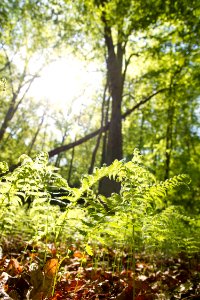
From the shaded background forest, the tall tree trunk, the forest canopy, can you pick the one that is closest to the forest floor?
the forest canopy

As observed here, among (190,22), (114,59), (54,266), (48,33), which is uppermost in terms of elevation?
(48,33)

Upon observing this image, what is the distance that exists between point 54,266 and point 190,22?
7.21 meters

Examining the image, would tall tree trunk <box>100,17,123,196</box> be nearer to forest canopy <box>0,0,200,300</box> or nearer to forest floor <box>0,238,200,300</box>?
forest canopy <box>0,0,200,300</box>

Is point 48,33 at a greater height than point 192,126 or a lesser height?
greater

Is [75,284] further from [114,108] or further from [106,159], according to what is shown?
[114,108]

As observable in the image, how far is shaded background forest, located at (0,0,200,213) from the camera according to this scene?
26.0 feet

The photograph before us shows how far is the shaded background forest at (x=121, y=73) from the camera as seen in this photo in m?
7.94

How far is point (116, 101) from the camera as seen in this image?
1040cm

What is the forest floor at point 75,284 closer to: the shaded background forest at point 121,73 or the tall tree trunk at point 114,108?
the shaded background forest at point 121,73

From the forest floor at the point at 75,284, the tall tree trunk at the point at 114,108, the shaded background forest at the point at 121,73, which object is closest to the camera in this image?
the forest floor at the point at 75,284

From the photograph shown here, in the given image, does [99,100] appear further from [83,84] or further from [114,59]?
[114,59]

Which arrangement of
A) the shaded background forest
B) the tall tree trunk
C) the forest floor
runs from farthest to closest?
1. the tall tree trunk
2. the shaded background forest
3. the forest floor

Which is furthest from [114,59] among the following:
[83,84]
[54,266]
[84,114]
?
[84,114]

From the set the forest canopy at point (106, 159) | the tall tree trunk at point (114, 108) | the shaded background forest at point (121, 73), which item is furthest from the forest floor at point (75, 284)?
the tall tree trunk at point (114, 108)
